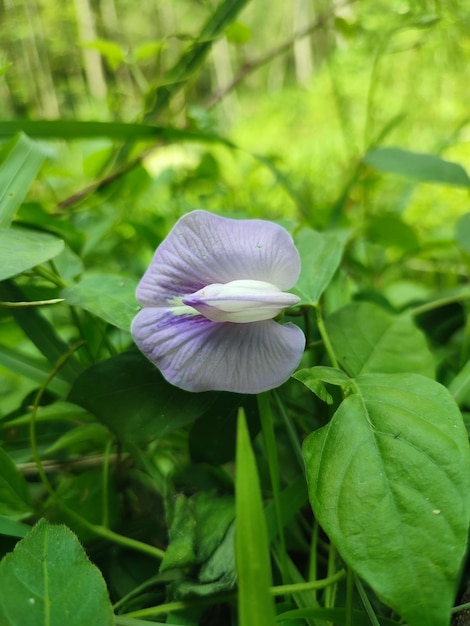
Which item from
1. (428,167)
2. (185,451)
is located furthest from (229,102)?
(185,451)

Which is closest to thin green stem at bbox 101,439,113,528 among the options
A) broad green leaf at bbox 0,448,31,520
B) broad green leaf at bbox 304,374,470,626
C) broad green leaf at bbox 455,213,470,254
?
broad green leaf at bbox 0,448,31,520

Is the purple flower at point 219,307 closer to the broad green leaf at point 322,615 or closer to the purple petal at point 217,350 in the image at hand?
the purple petal at point 217,350

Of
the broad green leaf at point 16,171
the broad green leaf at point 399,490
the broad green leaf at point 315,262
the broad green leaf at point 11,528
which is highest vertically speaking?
the broad green leaf at point 16,171

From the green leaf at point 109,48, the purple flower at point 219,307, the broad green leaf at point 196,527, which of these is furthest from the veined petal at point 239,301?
the green leaf at point 109,48

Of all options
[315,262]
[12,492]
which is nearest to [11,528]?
[12,492]

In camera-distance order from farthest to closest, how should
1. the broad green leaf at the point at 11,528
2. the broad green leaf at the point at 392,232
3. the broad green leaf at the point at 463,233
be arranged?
the broad green leaf at the point at 392,232, the broad green leaf at the point at 463,233, the broad green leaf at the point at 11,528

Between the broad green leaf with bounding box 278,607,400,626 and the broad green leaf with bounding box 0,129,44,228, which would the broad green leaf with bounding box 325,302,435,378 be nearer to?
the broad green leaf with bounding box 278,607,400,626
